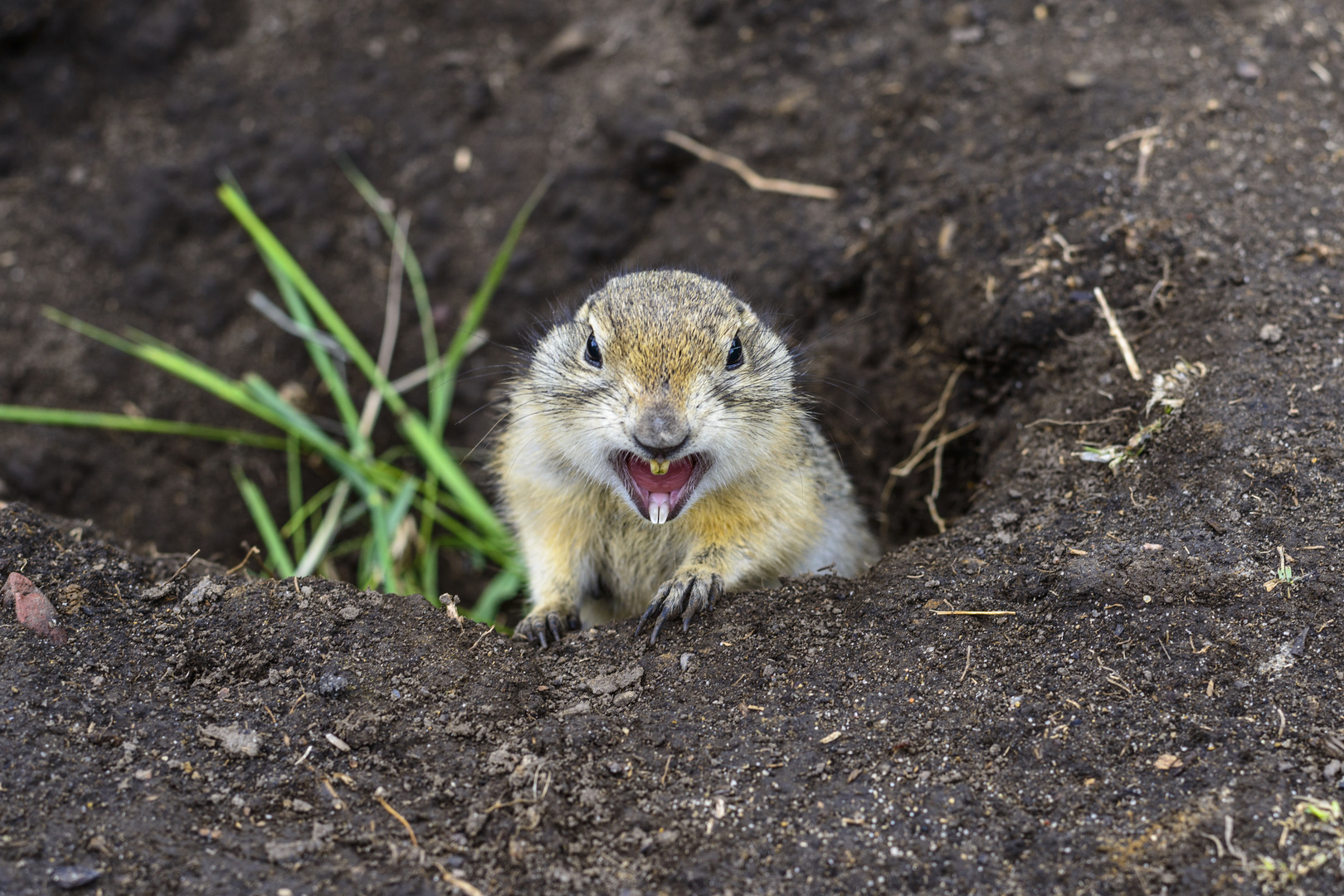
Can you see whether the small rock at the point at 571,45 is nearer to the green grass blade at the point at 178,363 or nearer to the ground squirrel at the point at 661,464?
the green grass blade at the point at 178,363

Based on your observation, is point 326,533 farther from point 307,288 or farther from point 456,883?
point 456,883

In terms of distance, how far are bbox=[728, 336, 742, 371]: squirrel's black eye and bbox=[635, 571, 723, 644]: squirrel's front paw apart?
1012 mm

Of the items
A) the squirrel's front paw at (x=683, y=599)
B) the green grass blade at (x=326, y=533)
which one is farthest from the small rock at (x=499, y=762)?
the green grass blade at (x=326, y=533)

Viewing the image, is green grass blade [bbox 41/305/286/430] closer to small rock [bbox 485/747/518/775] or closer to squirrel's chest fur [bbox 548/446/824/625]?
squirrel's chest fur [bbox 548/446/824/625]

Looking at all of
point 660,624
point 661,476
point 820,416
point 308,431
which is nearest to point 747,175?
point 820,416

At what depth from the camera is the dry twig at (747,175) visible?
763 cm

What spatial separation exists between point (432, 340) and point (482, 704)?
4.72 meters

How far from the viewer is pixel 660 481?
4.67 metres

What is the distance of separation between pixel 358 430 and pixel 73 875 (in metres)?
5.18

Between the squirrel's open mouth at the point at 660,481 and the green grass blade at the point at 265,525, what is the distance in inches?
137

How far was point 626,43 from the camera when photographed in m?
8.55

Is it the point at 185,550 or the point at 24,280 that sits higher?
the point at 24,280

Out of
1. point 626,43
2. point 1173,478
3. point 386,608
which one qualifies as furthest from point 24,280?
point 1173,478

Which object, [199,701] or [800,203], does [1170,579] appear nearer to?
[199,701]
